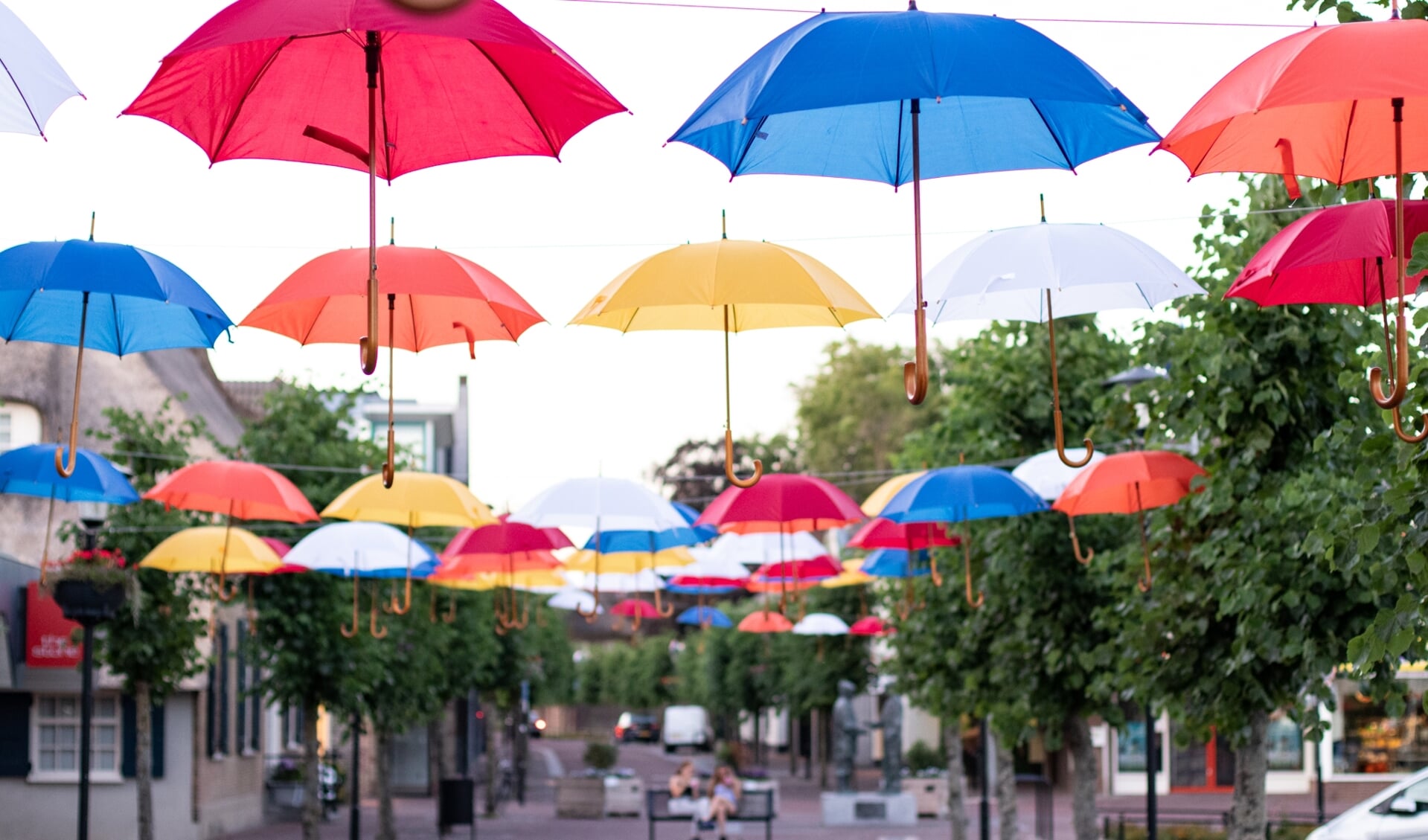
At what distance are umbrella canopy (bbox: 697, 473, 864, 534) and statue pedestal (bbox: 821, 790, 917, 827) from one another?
21460 millimetres

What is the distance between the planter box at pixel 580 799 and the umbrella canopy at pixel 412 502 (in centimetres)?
2512

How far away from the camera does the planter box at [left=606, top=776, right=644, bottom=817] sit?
39.2 meters

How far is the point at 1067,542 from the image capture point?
627 inches

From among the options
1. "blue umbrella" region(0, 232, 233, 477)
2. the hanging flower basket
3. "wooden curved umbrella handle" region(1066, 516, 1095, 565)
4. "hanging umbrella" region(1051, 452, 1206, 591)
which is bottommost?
the hanging flower basket

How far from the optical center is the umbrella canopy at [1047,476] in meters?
13.9

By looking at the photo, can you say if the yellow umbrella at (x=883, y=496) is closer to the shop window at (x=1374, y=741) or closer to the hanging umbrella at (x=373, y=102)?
the hanging umbrella at (x=373, y=102)

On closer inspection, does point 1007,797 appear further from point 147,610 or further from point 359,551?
point 147,610

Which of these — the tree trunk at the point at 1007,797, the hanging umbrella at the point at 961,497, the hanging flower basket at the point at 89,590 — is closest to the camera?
the hanging umbrella at the point at 961,497

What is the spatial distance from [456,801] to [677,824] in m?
9.14

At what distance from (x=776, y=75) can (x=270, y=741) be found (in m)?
34.0

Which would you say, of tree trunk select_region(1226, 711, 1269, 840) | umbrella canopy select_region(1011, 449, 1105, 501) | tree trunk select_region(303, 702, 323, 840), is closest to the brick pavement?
tree trunk select_region(303, 702, 323, 840)

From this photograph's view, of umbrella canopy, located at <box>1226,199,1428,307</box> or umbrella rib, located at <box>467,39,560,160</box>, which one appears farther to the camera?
umbrella canopy, located at <box>1226,199,1428,307</box>

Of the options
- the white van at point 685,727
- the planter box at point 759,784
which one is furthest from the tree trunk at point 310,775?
the white van at point 685,727

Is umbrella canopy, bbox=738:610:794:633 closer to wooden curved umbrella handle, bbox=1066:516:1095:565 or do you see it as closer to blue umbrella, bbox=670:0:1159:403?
wooden curved umbrella handle, bbox=1066:516:1095:565
